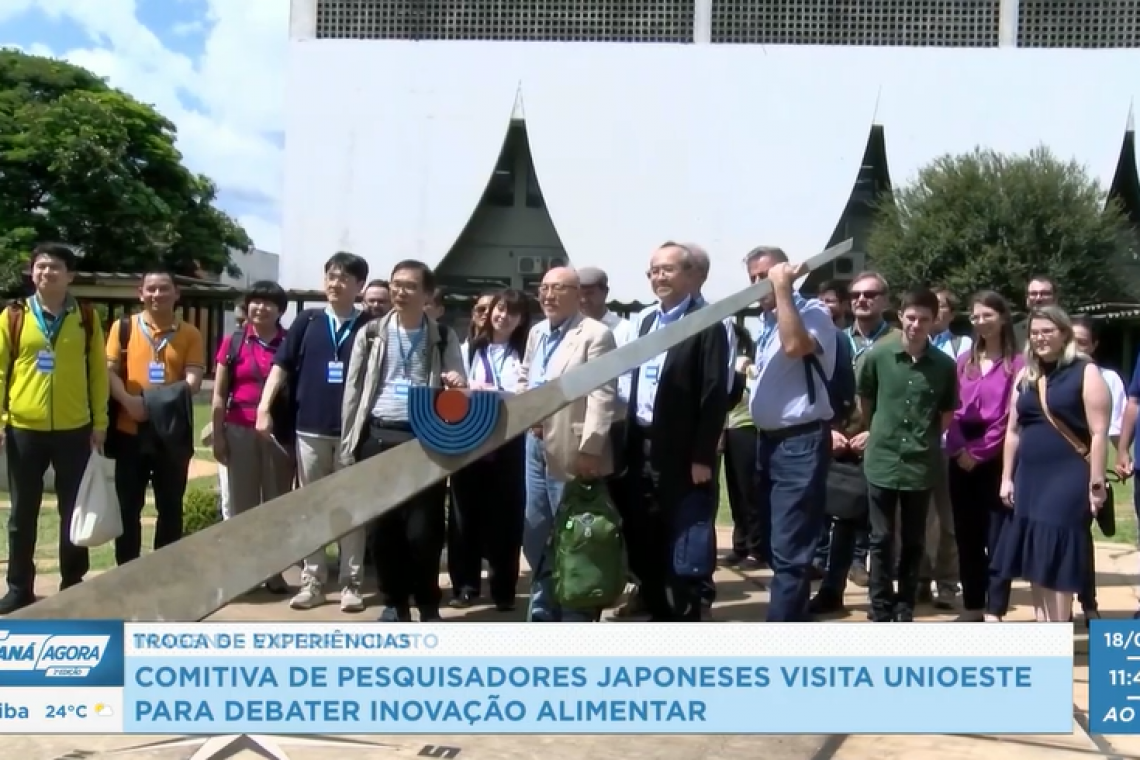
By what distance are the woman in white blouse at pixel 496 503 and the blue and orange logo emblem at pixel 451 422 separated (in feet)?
8.14

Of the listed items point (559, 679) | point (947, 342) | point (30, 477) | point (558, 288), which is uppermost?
point (558, 288)

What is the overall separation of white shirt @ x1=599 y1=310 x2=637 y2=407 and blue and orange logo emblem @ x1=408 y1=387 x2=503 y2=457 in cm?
80

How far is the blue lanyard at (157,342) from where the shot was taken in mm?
6117

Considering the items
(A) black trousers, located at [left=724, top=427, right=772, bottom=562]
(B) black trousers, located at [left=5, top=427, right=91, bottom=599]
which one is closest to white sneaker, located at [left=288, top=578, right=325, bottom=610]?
(B) black trousers, located at [left=5, top=427, right=91, bottom=599]

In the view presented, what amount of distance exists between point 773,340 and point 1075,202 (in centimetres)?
2704

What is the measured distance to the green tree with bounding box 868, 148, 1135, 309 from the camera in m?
27.8

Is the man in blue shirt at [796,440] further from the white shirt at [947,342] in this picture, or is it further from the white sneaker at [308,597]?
the white sneaker at [308,597]

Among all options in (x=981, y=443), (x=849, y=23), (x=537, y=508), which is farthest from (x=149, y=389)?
(x=849, y=23)

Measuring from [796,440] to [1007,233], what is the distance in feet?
84.3

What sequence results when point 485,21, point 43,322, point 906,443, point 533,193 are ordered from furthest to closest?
point 533,193 → point 485,21 → point 43,322 → point 906,443

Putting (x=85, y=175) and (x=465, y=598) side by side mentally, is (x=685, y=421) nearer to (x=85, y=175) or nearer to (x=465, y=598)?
(x=465, y=598)

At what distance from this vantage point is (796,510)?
4.55 m

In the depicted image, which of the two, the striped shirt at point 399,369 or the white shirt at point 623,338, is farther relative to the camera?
the striped shirt at point 399,369

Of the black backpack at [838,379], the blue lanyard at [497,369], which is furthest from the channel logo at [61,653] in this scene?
the blue lanyard at [497,369]
